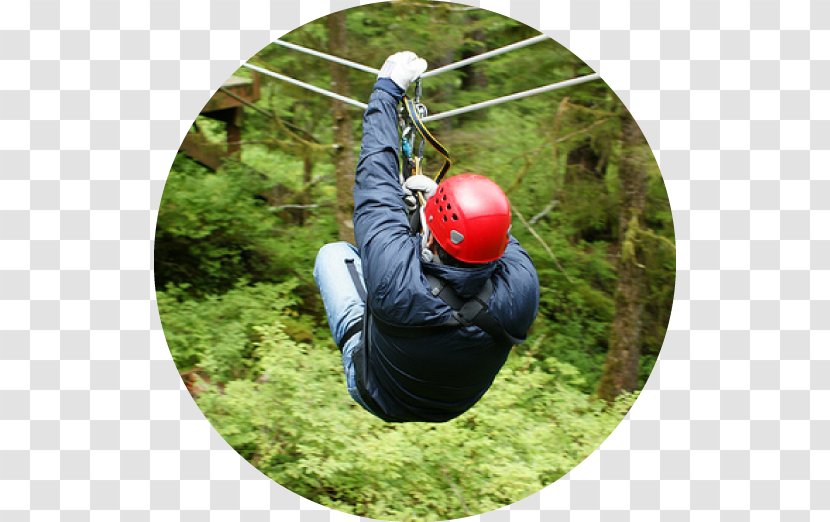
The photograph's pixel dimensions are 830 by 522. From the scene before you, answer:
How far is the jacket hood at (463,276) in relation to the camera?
8.36 feet

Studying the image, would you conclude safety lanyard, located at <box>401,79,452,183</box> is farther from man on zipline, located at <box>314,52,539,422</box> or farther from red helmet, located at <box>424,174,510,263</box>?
red helmet, located at <box>424,174,510,263</box>

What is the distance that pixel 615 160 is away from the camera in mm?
6684

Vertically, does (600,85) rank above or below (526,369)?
above

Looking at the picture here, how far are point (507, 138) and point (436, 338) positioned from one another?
426 cm

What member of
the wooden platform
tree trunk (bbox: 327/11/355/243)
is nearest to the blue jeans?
tree trunk (bbox: 327/11/355/243)

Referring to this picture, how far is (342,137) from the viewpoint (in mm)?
5637

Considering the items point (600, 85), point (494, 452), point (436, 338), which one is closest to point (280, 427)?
point (494, 452)

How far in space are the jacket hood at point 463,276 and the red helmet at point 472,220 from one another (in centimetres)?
4

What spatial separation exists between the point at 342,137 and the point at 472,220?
329 centimetres

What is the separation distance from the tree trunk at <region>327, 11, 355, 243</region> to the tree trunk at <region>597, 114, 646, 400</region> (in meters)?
1.86

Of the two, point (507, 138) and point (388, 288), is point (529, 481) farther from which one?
point (507, 138)

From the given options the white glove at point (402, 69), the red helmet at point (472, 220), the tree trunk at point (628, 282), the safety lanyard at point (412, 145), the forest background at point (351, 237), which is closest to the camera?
the red helmet at point (472, 220)

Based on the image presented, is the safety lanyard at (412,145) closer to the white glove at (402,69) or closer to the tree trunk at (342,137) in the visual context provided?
the white glove at (402,69)

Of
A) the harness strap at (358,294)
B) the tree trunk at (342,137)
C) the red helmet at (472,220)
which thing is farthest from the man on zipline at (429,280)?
the tree trunk at (342,137)
